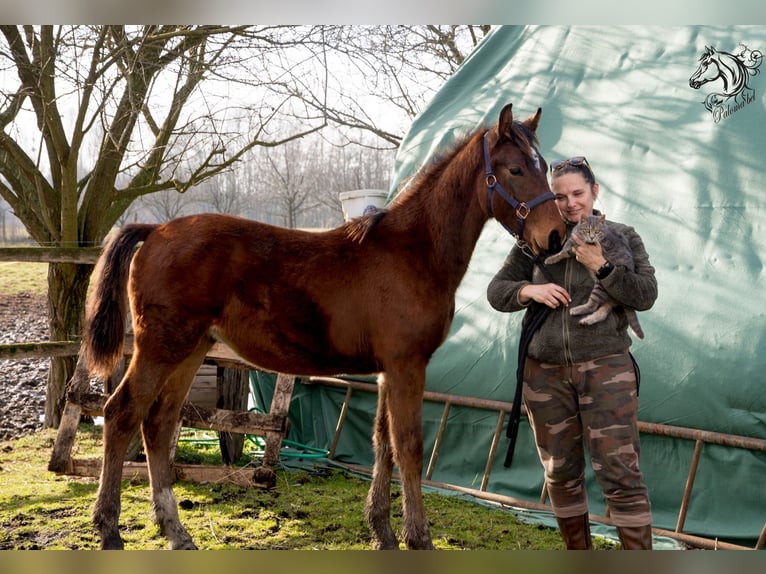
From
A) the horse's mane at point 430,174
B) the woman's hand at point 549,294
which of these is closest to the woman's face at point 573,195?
the woman's hand at point 549,294

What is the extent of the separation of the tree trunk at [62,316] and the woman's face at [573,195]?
16.0ft

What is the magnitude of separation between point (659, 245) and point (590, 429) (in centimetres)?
208

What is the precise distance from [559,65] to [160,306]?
12.3 ft

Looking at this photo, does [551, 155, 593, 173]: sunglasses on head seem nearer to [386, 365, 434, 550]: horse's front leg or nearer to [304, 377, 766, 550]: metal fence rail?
[386, 365, 434, 550]: horse's front leg

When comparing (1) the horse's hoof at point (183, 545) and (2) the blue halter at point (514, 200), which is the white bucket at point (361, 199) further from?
(1) the horse's hoof at point (183, 545)

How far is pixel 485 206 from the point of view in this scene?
3.34 m

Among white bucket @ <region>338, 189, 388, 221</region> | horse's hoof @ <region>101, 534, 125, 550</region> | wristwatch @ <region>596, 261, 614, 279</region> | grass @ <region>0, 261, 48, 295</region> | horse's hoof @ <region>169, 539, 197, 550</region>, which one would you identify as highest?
→ white bucket @ <region>338, 189, 388, 221</region>

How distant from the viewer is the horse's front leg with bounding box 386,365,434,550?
3395 mm

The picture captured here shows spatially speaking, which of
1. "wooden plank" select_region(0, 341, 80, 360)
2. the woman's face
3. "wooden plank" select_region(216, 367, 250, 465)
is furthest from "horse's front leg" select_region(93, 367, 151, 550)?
"wooden plank" select_region(0, 341, 80, 360)

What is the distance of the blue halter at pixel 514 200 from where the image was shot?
3057 mm

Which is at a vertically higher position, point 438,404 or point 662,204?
point 662,204

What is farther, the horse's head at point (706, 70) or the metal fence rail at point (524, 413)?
the horse's head at point (706, 70)

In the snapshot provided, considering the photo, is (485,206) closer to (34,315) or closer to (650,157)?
(650,157)
